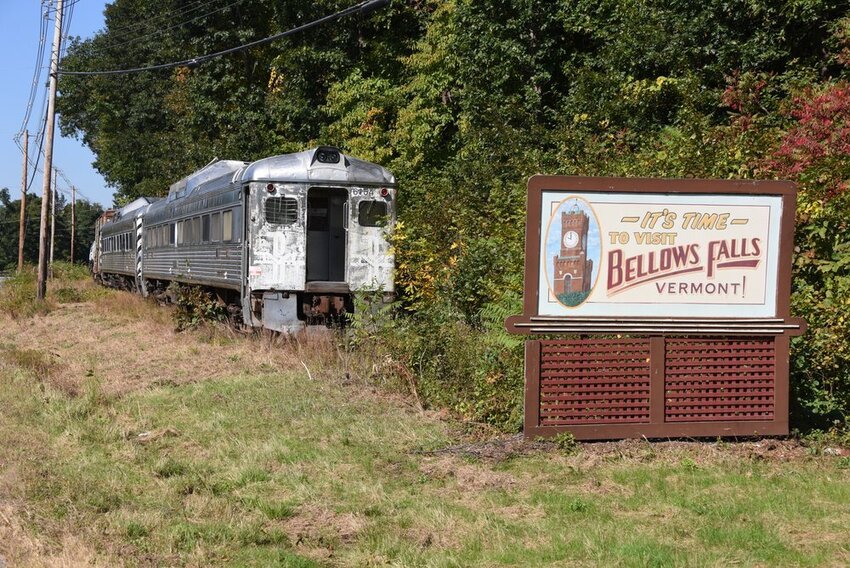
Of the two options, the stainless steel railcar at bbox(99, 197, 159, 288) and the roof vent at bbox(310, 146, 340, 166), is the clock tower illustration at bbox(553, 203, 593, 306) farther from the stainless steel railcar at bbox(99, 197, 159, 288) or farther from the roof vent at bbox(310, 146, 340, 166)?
the stainless steel railcar at bbox(99, 197, 159, 288)

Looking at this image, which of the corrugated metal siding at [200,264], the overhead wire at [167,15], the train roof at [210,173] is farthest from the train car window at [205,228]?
the overhead wire at [167,15]

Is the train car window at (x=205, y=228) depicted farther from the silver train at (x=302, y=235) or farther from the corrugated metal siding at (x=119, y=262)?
the corrugated metal siding at (x=119, y=262)

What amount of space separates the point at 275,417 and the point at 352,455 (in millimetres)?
1667

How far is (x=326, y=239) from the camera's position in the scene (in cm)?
1524

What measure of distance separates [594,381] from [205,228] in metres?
11.2

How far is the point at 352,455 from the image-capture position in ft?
23.3

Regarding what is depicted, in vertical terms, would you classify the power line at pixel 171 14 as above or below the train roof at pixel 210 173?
above

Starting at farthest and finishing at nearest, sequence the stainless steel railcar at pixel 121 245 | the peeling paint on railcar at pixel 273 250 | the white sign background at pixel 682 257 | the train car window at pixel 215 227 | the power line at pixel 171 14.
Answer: the power line at pixel 171 14, the stainless steel railcar at pixel 121 245, the train car window at pixel 215 227, the peeling paint on railcar at pixel 273 250, the white sign background at pixel 682 257

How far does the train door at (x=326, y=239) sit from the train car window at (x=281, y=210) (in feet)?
2.71

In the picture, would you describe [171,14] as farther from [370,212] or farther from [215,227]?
[370,212]

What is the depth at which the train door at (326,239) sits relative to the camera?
592 inches

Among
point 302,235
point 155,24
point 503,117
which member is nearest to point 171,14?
point 155,24

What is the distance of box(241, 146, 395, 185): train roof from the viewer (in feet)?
46.1

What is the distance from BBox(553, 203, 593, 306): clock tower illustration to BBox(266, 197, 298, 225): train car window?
7509mm
